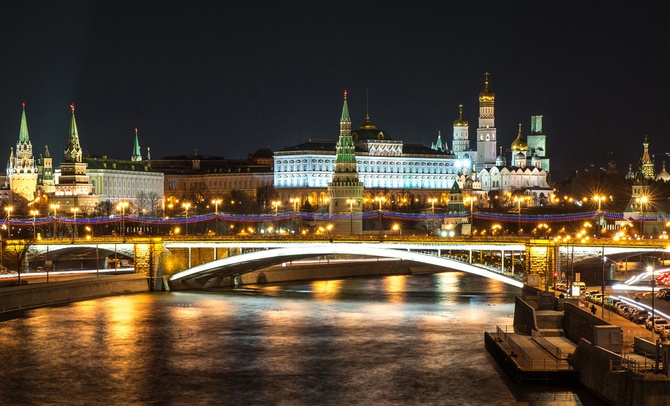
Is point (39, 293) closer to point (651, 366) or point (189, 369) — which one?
point (189, 369)

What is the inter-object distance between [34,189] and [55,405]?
127650 millimetres

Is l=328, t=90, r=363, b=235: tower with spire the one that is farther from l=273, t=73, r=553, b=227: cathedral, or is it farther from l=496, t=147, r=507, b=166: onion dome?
l=496, t=147, r=507, b=166: onion dome

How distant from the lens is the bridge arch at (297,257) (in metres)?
52.4

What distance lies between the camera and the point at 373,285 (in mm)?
66938

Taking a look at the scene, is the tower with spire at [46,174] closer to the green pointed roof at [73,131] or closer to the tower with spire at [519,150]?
Result: the green pointed roof at [73,131]

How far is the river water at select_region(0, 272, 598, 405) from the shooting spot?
3416 cm

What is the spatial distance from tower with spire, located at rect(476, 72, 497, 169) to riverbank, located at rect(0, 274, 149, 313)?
114 meters

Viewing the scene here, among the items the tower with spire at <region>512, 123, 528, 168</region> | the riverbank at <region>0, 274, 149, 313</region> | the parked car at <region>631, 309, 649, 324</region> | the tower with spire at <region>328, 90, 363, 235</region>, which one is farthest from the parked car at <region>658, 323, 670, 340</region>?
the tower with spire at <region>512, 123, 528, 168</region>

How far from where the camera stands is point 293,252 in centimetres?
5647

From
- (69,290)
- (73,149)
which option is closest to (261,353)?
(69,290)

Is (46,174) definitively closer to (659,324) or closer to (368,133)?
(368,133)

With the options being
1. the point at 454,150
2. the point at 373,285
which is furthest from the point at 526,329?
the point at 454,150

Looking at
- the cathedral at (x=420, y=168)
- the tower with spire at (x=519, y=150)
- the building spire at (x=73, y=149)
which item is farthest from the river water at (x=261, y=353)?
the tower with spire at (x=519, y=150)

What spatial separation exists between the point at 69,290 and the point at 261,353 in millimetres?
15856
